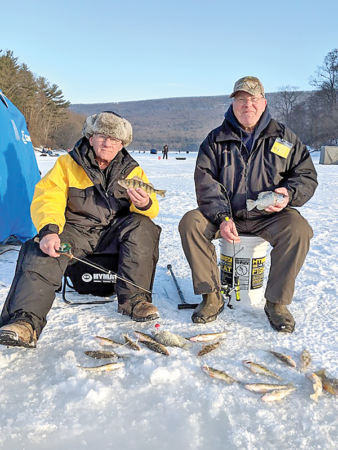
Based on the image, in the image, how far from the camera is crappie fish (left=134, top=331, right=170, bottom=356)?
94.0 inches

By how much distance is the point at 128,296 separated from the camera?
9.68ft

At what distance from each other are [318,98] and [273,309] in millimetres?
65754

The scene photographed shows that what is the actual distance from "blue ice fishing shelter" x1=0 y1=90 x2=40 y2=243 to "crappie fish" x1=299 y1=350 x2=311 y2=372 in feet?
10.7

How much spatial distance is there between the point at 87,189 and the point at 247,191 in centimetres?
123

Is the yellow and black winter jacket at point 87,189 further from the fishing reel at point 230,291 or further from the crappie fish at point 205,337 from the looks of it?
the crappie fish at point 205,337

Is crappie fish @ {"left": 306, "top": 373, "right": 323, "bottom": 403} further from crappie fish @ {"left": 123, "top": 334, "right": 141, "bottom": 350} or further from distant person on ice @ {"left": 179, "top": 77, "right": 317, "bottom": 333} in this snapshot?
crappie fish @ {"left": 123, "top": 334, "right": 141, "bottom": 350}

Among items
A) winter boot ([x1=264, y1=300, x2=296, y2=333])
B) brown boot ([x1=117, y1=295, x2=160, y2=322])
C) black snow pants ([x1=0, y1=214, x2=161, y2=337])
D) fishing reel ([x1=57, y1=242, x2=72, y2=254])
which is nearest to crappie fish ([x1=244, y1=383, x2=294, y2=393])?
winter boot ([x1=264, y1=300, x2=296, y2=333])

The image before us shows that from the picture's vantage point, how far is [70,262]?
3.07 meters

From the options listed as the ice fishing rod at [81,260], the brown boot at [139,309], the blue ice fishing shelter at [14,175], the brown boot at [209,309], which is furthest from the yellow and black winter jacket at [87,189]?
the blue ice fishing shelter at [14,175]

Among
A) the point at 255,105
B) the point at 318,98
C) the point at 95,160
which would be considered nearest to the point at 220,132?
the point at 255,105

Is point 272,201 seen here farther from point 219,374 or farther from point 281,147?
point 219,374

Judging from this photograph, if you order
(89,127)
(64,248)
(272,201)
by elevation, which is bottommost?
(64,248)

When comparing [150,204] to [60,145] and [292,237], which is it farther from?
[60,145]

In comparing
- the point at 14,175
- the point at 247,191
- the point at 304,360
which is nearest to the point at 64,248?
the point at 247,191
